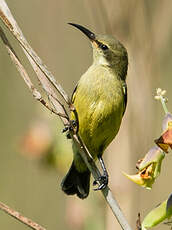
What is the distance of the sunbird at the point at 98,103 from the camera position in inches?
134

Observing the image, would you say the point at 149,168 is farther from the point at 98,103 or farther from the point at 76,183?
the point at 76,183

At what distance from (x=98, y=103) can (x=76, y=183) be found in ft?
2.06

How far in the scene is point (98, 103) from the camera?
3.42 meters

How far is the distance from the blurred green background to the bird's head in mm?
157

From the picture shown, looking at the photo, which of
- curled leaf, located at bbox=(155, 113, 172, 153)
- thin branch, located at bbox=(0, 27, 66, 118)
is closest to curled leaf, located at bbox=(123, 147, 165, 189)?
curled leaf, located at bbox=(155, 113, 172, 153)

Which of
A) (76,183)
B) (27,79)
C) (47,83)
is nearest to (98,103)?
(76,183)

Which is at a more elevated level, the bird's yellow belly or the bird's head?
the bird's head

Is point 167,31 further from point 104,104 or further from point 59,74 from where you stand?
point 59,74

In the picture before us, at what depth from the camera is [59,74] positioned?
167 inches

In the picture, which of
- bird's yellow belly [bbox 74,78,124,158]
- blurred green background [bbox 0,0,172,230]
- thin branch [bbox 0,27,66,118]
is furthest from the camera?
bird's yellow belly [bbox 74,78,124,158]

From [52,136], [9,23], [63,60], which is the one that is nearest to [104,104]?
[52,136]

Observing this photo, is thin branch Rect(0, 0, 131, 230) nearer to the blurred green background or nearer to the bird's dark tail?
the blurred green background

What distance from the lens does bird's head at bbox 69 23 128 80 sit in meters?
3.69

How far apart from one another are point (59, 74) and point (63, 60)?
21 cm
